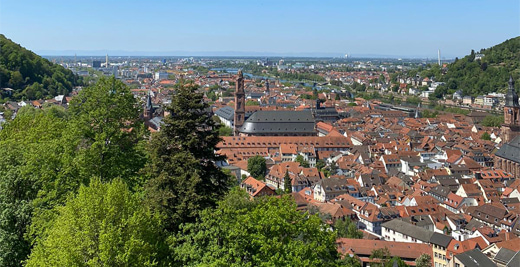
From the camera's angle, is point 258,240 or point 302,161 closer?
point 258,240

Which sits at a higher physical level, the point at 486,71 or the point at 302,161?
the point at 486,71

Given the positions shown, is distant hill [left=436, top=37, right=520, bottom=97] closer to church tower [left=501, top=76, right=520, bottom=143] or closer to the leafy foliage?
church tower [left=501, top=76, right=520, bottom=143]

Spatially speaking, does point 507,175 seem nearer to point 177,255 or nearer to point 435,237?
point 435,237

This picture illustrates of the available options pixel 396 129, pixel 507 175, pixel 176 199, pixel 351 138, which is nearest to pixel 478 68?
pixel 396 129

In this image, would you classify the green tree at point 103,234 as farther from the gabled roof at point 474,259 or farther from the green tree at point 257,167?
the green tree at point 257,167

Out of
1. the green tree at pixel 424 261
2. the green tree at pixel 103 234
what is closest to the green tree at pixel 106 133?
the green tree at pixel 103 234

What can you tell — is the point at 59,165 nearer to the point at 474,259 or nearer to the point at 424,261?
the point at 424,261

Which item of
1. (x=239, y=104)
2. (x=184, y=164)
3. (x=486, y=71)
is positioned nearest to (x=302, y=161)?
(x=239, y=104)

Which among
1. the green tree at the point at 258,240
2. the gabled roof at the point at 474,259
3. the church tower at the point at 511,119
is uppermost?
the green tree at the point at 258,240
